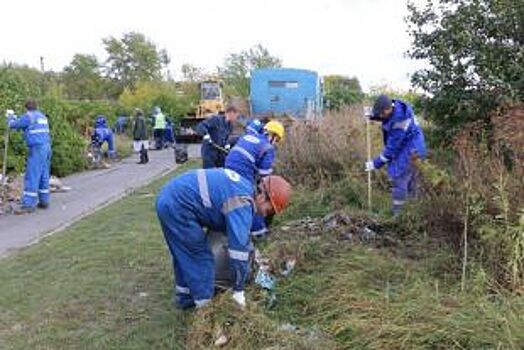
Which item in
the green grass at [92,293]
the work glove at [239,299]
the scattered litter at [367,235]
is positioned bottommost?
the green grass at [92,293]

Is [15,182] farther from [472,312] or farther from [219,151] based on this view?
[472,312]

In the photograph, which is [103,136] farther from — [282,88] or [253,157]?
[253,157]

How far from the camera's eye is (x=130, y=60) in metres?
71.4

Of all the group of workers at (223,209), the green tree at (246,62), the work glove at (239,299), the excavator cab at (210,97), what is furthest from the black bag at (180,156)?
the green tree at (246,62)

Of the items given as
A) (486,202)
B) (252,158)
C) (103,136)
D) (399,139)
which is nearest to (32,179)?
(252,158)

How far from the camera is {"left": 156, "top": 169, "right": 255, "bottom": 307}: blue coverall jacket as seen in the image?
5.51 meters

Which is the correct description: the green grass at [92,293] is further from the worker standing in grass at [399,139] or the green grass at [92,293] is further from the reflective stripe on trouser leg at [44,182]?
the worker standing in grass at [399,139]

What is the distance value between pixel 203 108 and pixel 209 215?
105ft

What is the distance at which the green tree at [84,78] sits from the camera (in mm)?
67375

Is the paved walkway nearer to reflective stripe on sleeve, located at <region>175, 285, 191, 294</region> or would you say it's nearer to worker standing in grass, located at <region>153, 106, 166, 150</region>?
reflective stripe on sleeve, located at <region>175, 285, 191, 294</region>

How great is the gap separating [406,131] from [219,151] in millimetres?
3250

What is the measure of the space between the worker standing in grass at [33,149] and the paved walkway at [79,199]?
0.30 m

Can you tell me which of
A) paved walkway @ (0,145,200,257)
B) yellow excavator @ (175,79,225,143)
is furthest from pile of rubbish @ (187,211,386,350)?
yellow excavator @ (175,79,225,143)

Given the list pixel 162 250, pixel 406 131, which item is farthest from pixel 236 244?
pixel 406 131
